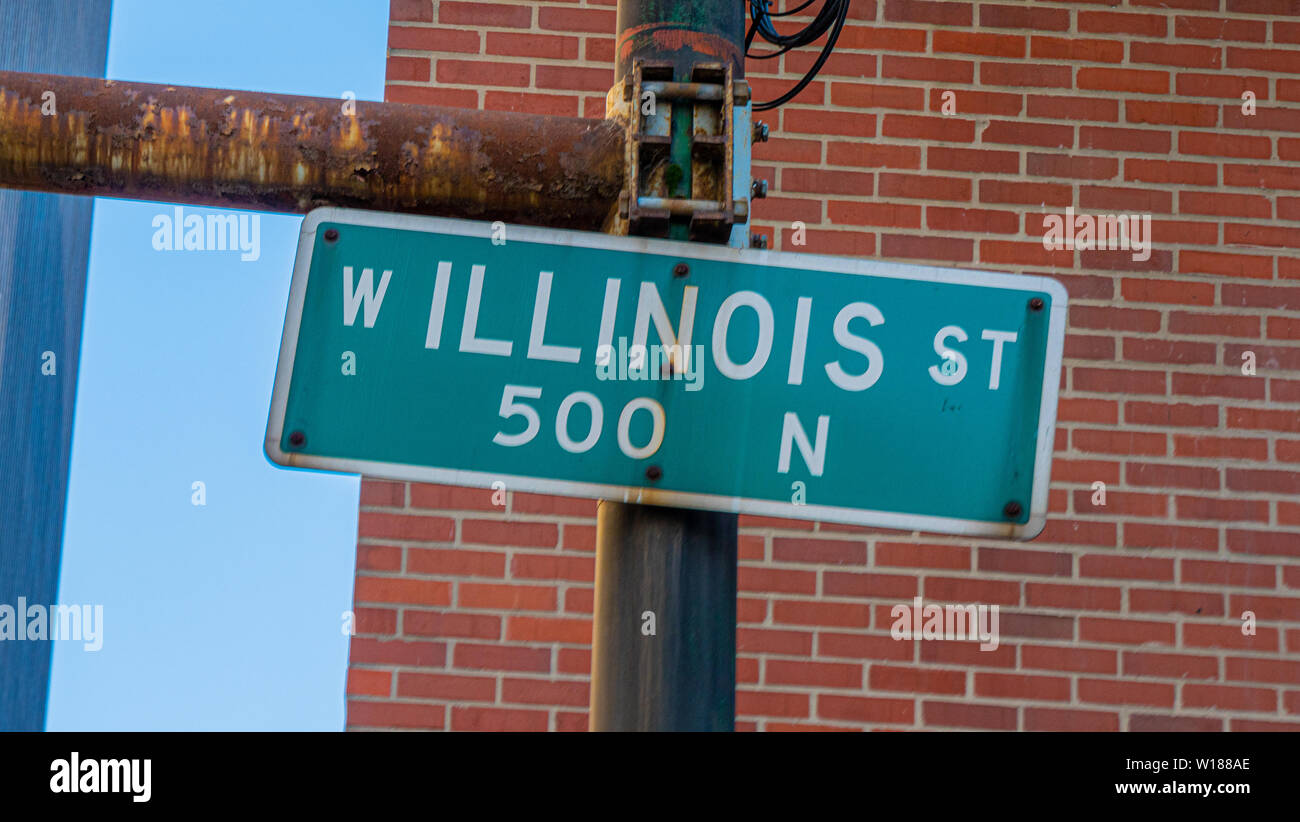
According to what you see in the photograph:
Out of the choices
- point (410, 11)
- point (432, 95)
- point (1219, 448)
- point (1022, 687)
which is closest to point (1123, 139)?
point (1219, 448)

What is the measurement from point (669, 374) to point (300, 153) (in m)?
0.65

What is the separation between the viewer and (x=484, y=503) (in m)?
4.05

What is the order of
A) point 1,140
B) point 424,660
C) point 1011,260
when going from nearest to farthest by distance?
point 1,140
point 424,660
point 1011,260

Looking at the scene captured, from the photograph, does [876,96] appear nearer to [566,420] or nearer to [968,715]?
[968,715]

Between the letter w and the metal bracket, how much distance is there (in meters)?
0.37

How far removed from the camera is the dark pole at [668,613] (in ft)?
5.96

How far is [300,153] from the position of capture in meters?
2.04

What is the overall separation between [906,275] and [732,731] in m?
0.70

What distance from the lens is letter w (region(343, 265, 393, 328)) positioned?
1.96m

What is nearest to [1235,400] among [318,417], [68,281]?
[318,417]

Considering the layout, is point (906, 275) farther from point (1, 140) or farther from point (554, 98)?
point (554, 98)

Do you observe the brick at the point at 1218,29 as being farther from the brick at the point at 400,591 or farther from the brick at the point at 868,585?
the brick at the point at 400,591

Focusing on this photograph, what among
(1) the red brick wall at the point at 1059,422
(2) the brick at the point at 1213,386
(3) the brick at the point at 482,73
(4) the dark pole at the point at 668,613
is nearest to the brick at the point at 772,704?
(1) the red brick wall at the point at 1059,422

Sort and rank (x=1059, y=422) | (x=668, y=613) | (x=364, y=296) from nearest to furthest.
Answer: (x=668, y=613), (x=364, y=296), (x=1059, y=422)
